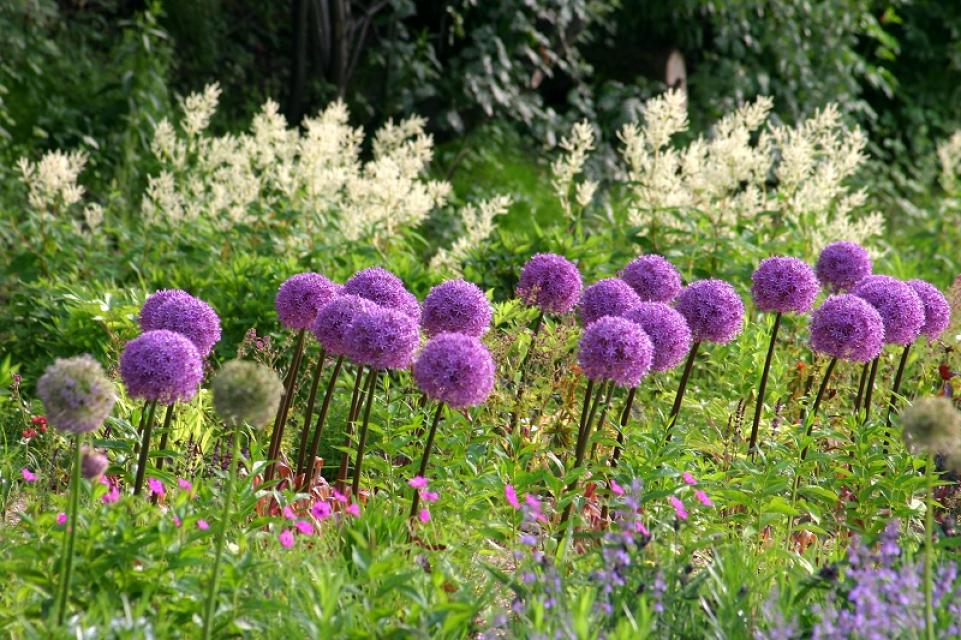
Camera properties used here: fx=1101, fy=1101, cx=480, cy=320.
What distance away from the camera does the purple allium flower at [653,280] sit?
14.5 feet

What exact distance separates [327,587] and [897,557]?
5.57 ft

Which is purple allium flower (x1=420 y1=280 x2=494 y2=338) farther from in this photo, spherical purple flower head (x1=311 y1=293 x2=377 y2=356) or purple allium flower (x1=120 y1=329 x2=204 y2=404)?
purple allium flower (x1=120 y1=329 x2=204 y2=404)

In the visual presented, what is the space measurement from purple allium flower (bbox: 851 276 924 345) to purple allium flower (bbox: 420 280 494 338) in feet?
5.03

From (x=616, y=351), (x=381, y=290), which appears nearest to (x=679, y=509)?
(x=616, y=351)

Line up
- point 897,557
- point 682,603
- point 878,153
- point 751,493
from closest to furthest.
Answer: point 682,603 < point 897,557 < point 751,493 < point 878,153

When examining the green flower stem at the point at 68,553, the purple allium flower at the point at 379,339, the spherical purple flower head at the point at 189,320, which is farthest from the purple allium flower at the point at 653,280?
the green flower stem at the point at 68,553

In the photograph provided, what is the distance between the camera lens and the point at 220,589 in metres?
2.70

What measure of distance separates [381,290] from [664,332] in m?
0.98

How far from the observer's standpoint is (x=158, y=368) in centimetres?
301

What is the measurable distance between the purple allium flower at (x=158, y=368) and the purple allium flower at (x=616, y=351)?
1.18 meters

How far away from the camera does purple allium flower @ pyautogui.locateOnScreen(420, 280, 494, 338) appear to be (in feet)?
12.4

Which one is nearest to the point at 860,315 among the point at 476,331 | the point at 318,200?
the point at 476,331

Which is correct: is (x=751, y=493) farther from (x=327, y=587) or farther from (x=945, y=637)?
(x=327, y=587)

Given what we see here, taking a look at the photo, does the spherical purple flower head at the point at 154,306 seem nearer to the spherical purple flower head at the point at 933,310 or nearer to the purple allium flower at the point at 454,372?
the purple allium flower at the point at 454,372
